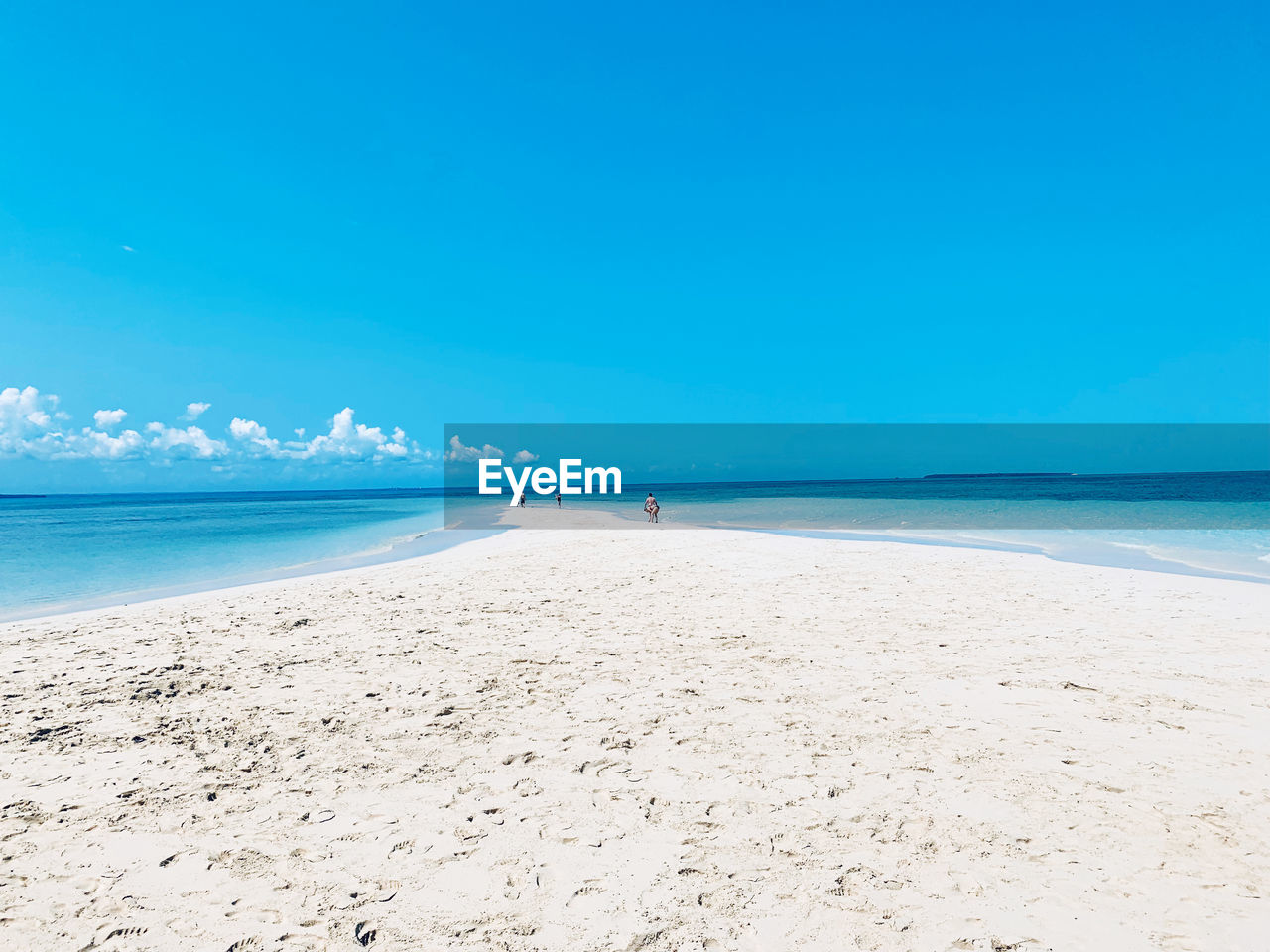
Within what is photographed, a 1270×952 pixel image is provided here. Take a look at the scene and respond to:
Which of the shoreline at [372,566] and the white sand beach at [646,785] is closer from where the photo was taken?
the white sand beach at [646,785]

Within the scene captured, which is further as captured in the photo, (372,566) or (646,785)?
(372,566)

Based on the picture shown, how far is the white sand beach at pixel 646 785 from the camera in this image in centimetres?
330

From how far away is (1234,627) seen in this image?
344 inches

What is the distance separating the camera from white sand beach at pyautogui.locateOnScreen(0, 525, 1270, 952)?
3.30 m

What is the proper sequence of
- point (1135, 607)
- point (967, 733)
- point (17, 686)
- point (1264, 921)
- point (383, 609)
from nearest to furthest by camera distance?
point (1264, 921), point (967, 733), point (17, 686), point (1135, 607), point (383, 609)

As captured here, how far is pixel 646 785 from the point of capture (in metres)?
4.63

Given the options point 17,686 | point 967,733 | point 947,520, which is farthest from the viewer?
point 947,520

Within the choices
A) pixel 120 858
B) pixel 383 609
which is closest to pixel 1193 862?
pixel 120 858

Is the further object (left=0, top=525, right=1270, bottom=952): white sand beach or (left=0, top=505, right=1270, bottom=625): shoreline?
(left=0, top=505, right=1270, bottom=625): shoreline

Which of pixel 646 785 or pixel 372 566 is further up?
pixel 646 785

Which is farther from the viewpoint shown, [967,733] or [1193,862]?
[967,733]

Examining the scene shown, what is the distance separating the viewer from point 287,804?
4.44 m

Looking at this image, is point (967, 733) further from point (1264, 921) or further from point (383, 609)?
point (383, 609)

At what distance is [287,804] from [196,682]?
11.8 ft
